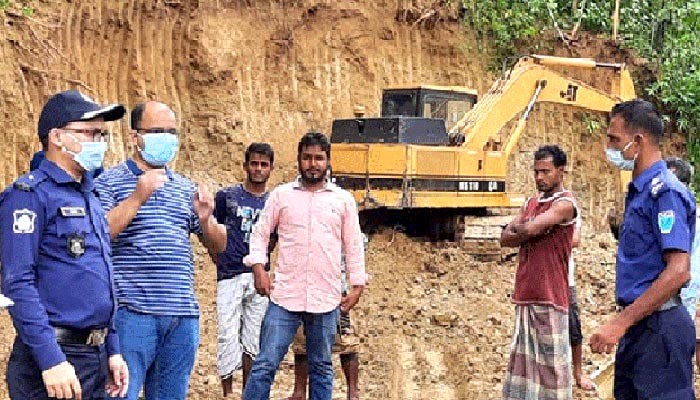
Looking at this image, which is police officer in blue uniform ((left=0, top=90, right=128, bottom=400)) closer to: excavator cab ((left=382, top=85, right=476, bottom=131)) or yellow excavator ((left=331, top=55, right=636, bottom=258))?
yellow excavator ((left=331, top=55, right=636, bottom=258))

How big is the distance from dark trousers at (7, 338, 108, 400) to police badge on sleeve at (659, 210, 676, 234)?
2.49 metres

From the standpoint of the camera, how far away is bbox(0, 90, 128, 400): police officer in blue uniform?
407cm

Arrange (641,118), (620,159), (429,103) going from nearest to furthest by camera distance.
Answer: (641,118), (620,159), (429,103)

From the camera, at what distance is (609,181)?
65.8 ft

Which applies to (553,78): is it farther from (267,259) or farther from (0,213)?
(0,213)

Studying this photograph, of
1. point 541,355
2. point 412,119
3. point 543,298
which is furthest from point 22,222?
point 412,119

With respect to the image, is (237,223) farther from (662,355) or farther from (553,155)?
(662,355)

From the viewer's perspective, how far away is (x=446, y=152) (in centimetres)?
A: 1398

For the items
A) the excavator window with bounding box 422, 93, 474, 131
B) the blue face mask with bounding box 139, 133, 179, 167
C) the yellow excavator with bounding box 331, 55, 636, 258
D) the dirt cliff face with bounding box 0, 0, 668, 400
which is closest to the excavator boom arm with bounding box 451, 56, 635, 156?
the yellow excavator with bounding box 331, 55, 636, 258

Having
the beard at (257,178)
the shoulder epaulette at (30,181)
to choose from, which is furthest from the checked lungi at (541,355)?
the shoulder epaulette at (30,181)

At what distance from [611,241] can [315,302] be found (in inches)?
436

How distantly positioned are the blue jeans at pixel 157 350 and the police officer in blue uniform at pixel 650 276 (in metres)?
1.95

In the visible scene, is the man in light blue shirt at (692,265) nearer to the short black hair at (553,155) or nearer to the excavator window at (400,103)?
the short black hair at (553,155)

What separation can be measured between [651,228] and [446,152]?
9.00 metres
